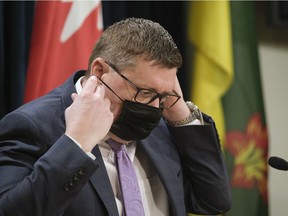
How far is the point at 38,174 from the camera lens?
1.02 m

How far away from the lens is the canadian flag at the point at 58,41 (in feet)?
6.51

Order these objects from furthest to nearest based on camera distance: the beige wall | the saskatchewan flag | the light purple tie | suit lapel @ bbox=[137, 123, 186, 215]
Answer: the beige wall
the saskatchewan flag
suit lapel @ bbox=[137, 123, 186, 215]
the light purple tie

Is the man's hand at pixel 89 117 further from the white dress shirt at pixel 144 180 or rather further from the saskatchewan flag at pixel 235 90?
the saskatchewan flag at pixel 235 90

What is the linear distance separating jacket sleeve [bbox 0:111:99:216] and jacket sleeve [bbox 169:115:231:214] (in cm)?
47

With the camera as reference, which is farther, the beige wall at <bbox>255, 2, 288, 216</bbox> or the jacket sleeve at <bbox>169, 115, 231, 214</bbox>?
the beige wall at <bbox>255, 2, 288, 216</bbox>

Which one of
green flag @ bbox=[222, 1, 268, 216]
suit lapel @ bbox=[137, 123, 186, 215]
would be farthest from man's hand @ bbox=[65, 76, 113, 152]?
green flag @ bbox=[222, 1, 268, 216]

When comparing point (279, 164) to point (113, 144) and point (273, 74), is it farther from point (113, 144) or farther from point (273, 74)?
point (273, 74)

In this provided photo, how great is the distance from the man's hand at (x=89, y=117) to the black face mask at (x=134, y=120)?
8cm

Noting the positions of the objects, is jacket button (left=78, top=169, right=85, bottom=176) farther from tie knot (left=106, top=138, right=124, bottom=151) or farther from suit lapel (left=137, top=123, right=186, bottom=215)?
suit lapel (left=137, top=123, right=186, bottom=215)

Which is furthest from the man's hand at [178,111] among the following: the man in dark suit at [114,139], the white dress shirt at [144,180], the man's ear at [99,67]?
the man's ear at [99,67]

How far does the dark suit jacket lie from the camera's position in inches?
40.4

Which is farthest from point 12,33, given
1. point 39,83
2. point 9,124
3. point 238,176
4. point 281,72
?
point 281,72

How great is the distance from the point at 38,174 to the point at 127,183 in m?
0.33

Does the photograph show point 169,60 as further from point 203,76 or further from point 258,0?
point 258,0
